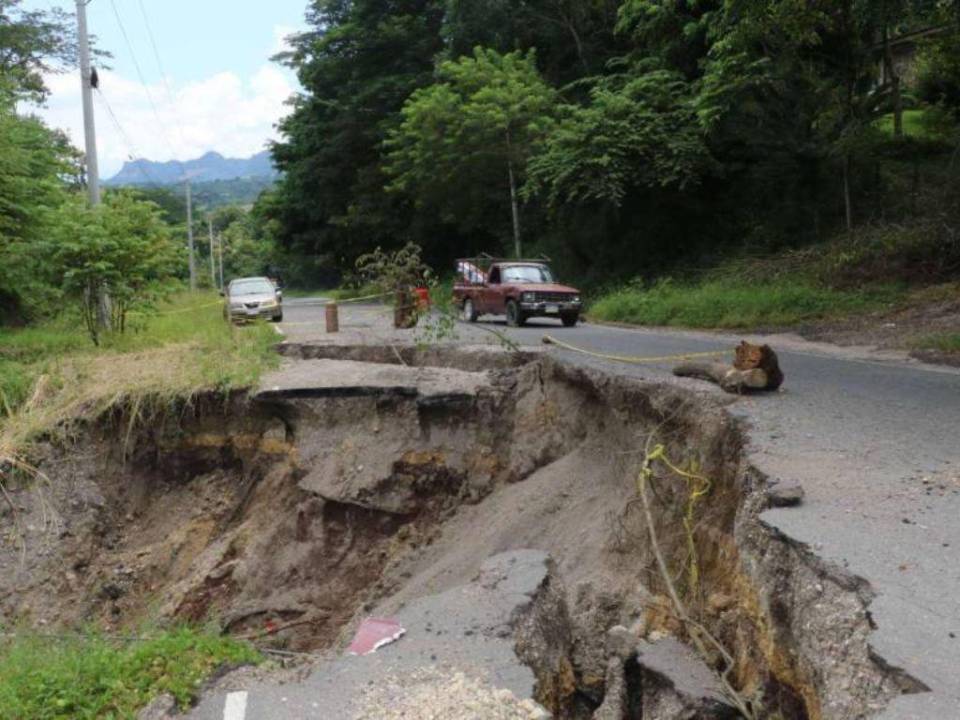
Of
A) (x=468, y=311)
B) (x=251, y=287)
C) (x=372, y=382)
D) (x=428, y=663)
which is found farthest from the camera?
(x=251, y=287)

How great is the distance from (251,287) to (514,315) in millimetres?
9817

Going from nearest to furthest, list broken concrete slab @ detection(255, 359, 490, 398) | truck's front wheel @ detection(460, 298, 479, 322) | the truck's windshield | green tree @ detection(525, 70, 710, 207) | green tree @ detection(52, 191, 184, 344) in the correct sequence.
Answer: broken concrete slab @ detection(255, 359, 490, 398) < green tree @ detection(52, 191, 184, 344) < the truck's windshield < truck's front wheel @ detection(460, 298, 479, 322) < green tree @ detection(525, 70, 710, 207)

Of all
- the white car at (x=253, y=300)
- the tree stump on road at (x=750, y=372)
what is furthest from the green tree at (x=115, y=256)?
the tree stump on road at (x=750, y=372)

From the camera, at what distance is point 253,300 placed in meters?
25.9

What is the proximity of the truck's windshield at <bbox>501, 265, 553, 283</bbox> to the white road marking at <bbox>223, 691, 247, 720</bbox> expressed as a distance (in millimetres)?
16901

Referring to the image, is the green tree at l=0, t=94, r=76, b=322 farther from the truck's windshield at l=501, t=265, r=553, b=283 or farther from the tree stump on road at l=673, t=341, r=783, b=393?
the tree stump on road at l=673, t=341, r=783, b=393

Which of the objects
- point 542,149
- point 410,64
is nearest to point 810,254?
point 542,149

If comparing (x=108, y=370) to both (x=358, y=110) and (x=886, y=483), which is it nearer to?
(x=886, y=483)

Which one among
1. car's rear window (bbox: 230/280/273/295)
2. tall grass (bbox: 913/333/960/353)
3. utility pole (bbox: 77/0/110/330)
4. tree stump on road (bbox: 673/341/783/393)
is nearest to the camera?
tree stump on road (bbox: 673/341/783/393)

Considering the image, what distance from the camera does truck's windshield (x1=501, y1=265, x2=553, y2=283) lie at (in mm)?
21628

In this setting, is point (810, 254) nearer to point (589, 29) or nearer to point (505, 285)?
point (505, 285)

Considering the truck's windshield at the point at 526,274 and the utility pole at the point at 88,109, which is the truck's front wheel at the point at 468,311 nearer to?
the truck's windshield at the point at 526,274

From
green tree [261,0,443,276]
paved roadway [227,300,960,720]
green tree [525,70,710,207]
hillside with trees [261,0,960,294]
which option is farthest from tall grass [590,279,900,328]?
green tree [261,0,443,276]

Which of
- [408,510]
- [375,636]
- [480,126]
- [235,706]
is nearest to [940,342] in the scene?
[408,510]
